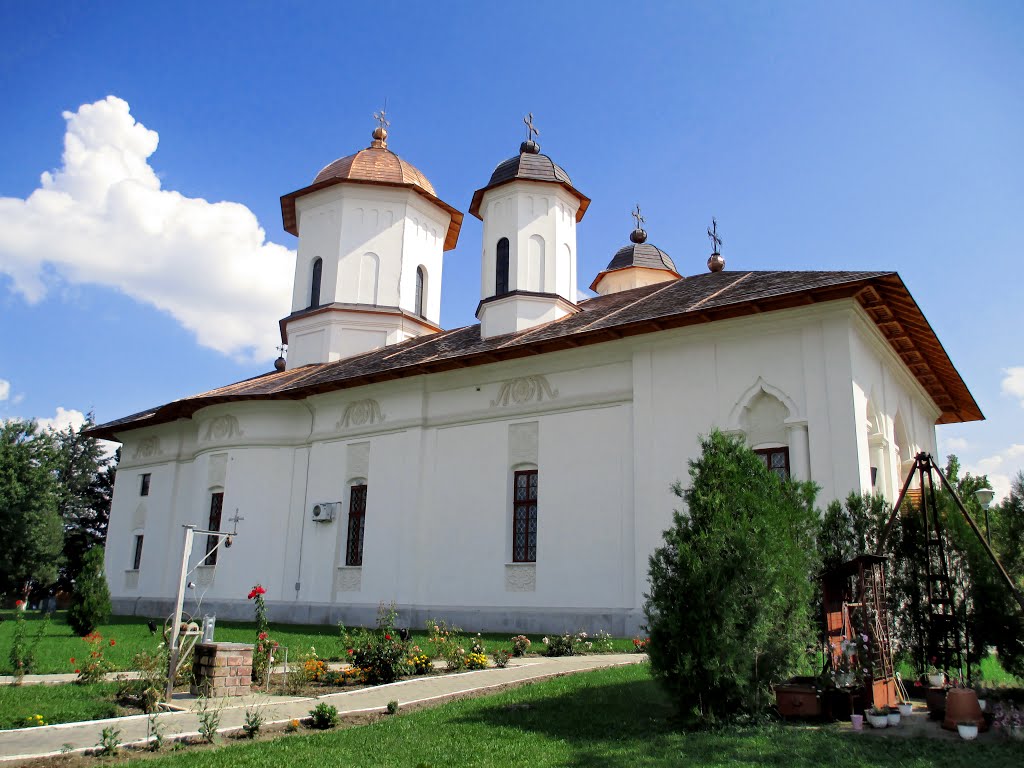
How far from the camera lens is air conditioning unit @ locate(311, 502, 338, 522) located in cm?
1816

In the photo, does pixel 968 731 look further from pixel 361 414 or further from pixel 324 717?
pixel 361 414

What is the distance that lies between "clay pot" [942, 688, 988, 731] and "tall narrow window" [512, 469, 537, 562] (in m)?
9.36

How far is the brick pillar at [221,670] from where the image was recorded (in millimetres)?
7871

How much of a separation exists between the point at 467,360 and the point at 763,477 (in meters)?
9.60

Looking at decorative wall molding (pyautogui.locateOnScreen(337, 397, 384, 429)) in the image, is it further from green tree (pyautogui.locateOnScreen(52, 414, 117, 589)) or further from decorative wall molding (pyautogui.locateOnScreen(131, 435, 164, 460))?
green tree (pyautogui.locateOnScreen(52, 414, 117, 589))

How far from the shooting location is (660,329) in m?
14.2

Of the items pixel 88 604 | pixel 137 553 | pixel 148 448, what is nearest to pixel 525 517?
pixel 88 604

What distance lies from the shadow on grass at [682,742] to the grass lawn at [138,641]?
4607 mm

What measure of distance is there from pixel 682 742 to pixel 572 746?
831 mm

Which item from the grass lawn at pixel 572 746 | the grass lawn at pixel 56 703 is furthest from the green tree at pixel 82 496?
the grass lawn at pixel 572 746

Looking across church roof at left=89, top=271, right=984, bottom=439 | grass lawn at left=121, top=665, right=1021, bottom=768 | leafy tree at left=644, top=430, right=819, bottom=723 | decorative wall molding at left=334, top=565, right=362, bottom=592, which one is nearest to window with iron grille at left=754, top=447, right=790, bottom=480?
church roof at left=89, top=271, right=984, bottom=439

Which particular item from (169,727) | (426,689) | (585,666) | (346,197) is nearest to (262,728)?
(169,727)

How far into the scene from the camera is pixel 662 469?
1385 cm

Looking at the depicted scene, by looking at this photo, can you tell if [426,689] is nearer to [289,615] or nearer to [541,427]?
[541,427]
